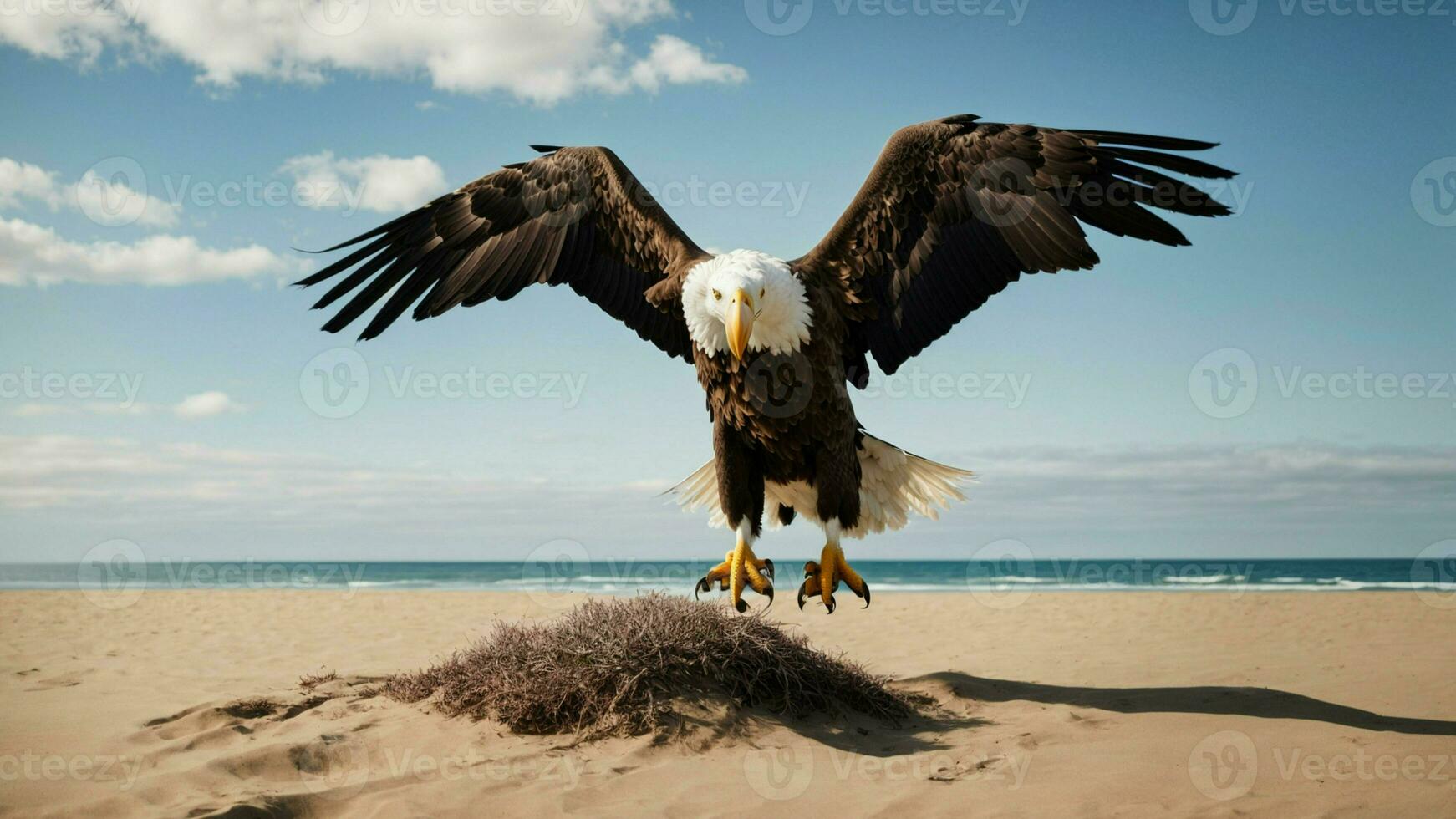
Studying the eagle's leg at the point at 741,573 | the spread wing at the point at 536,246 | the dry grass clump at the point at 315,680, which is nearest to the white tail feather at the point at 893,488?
the eagle's leg at the point at 741,573

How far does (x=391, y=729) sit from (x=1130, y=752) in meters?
3.64

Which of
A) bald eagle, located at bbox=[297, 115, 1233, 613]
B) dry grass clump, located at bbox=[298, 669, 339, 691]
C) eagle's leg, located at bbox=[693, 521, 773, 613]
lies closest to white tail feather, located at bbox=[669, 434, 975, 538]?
bald eagle, located at bbox=[297, 115, 1233, 613]

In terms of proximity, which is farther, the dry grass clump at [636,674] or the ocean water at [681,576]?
the ocean water at [681,576]

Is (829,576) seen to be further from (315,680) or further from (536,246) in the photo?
(315,680)

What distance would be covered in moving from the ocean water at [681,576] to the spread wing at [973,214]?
55.7ft

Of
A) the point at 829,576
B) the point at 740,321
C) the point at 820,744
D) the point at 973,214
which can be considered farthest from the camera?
the point at 973,214

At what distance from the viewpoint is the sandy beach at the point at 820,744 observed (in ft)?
11.8

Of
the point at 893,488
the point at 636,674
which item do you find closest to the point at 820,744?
the point at 636,674

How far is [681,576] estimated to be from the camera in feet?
103

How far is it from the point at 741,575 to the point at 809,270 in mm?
1630

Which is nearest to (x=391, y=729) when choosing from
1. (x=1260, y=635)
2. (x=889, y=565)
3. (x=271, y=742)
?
(x=271, y=742)

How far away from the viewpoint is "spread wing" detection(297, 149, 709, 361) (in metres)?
5.13

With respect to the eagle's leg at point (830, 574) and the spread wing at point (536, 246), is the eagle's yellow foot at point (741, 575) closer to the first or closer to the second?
the eagle's leg at point (830, 574)

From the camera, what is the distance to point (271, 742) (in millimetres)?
4297
